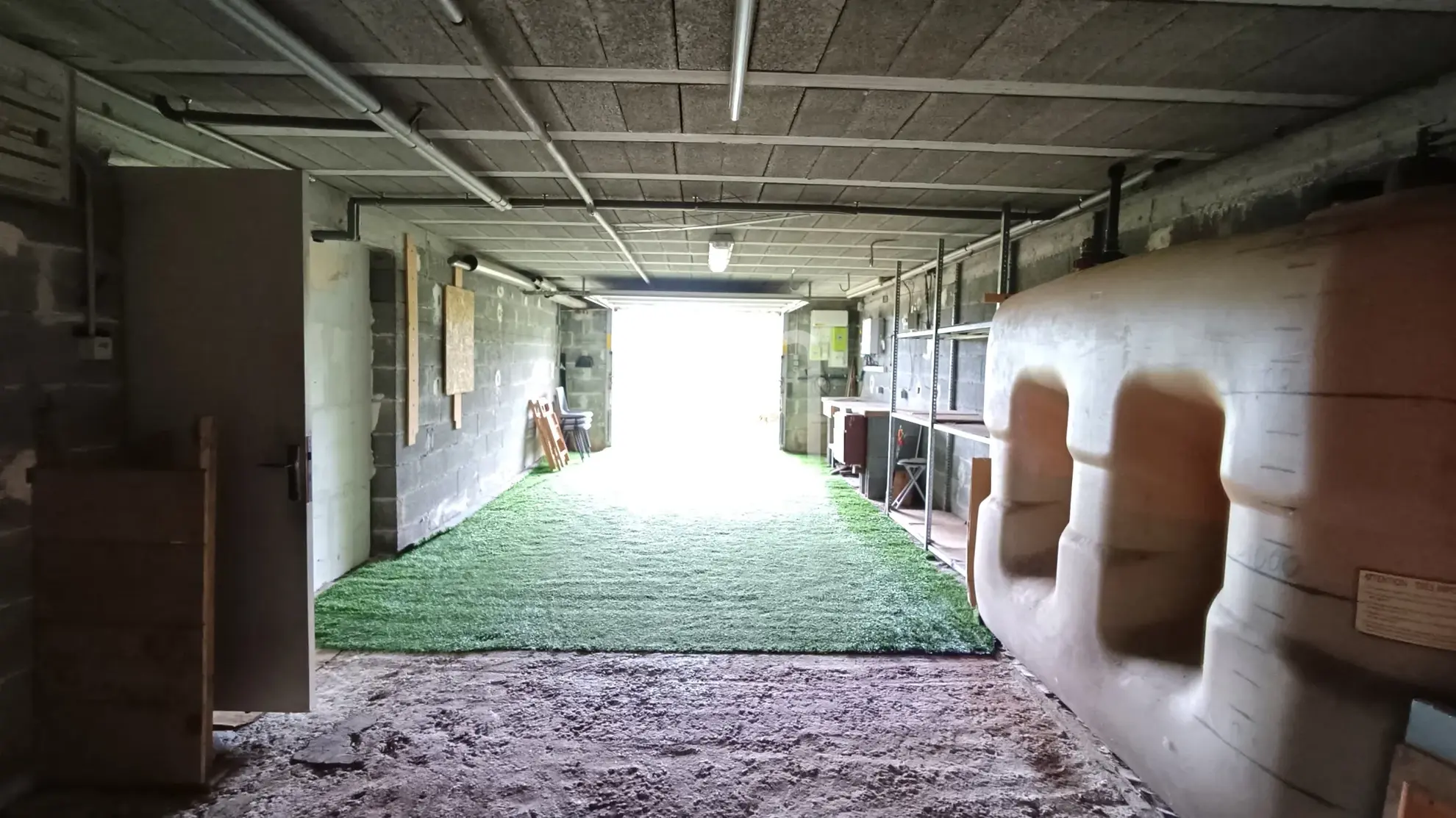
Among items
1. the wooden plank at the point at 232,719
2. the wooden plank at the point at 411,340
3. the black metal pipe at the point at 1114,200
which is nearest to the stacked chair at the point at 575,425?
the wooden plank at the point at 411,340

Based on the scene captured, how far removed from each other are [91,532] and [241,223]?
1040 millimetres

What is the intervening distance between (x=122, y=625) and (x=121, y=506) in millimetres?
359

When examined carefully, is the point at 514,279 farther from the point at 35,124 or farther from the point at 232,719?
the point at 232,719

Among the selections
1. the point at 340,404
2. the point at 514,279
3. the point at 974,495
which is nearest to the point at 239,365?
the point at 340,404

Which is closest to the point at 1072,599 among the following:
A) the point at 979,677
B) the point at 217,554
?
the point at 979,677

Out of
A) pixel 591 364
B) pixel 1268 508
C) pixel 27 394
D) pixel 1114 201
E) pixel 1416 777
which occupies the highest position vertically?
pixel 1114 201

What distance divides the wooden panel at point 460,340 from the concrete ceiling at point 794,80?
1.57m

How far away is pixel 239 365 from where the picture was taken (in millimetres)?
2041

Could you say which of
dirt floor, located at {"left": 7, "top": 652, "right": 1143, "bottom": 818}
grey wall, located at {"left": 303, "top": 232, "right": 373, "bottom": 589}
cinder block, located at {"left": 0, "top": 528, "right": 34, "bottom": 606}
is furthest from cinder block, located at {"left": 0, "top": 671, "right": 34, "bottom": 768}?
grey wall, located at {"left": 303, "top": 232, "right": 373, "bottom": 589}

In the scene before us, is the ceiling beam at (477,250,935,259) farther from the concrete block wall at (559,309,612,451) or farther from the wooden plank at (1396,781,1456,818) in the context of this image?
the wooden plank at (1396,781,1456,818)

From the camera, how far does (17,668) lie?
177cm

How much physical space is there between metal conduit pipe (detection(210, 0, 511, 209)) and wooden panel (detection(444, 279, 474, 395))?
2.06 meters

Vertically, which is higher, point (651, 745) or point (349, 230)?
point (349, 230)

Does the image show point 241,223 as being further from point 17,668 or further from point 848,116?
point 848,116
